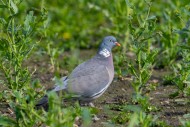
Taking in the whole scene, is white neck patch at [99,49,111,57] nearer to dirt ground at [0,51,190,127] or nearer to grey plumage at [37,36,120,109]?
grey plumage at [37,36,120,109]

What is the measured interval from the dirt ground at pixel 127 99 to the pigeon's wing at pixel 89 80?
0.23 metres

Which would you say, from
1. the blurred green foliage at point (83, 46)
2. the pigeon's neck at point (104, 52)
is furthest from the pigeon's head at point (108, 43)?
the blurred green foliage at point (83, 46)

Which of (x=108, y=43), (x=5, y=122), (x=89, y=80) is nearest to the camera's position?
(x=5, y=122)

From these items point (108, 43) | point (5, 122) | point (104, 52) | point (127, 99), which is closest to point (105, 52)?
point (104, 52)

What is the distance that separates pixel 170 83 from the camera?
7566mm

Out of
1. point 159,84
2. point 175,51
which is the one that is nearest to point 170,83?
point 159,84

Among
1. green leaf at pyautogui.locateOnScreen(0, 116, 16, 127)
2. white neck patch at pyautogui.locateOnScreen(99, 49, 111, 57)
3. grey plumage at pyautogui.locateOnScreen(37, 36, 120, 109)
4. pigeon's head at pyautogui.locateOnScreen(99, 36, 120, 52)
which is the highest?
pigeon's head at pyautogui.locateOnScreen(99, 36, 120, 52)

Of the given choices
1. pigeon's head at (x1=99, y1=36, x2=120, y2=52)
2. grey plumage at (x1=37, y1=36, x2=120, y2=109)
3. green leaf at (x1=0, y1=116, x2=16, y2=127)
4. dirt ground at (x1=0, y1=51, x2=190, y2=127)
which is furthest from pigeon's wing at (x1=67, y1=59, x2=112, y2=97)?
green leaf at (x1=0, y1=116, x2=16, y2=127)

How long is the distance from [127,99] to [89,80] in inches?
24.4

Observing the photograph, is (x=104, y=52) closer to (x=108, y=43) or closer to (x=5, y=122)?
(x=108, y=43)

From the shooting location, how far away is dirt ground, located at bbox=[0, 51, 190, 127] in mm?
6270

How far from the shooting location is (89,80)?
6.50m

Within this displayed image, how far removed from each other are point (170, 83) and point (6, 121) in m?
2.78

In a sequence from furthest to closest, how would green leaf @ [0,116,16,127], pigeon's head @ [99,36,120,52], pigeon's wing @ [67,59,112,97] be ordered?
pigeon's head @ [99,36,120,52] < pigeon's wing @ [67,59,112,97] < green leaf @ [0,116,16,127]
